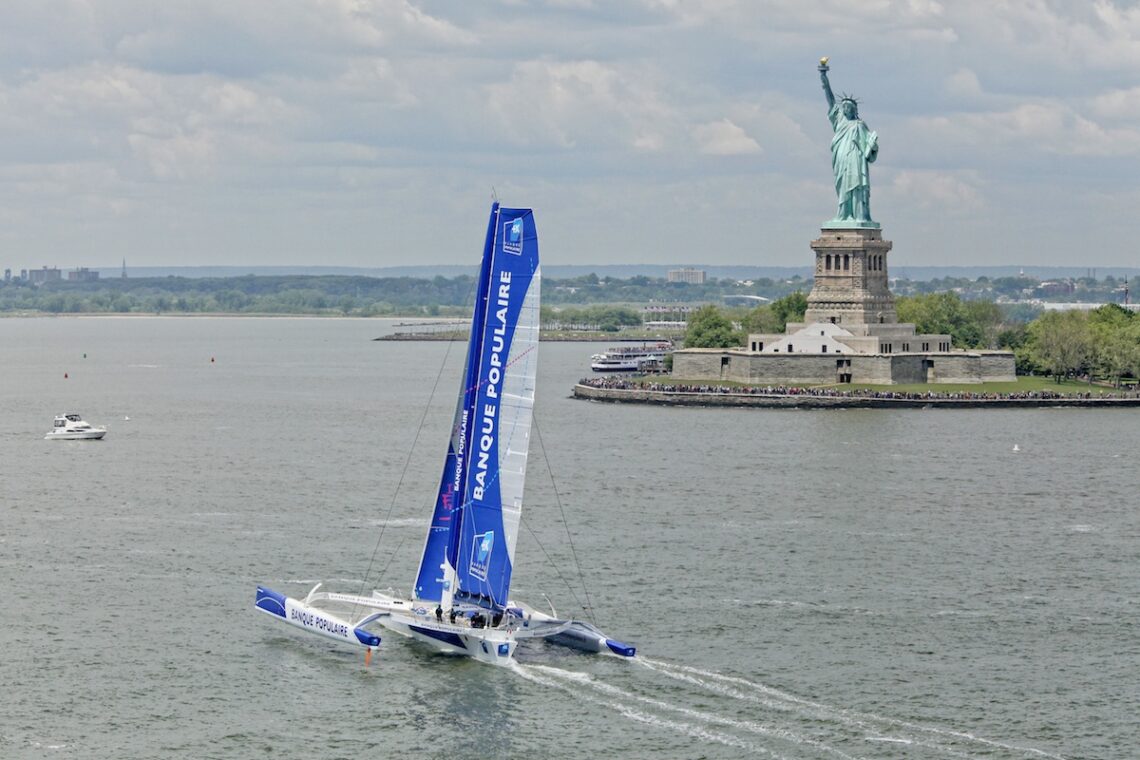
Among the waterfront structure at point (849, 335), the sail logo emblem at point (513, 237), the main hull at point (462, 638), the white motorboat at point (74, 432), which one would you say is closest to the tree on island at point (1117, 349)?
the waterfront structure at point (849, 335)

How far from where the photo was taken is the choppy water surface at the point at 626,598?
3806cm

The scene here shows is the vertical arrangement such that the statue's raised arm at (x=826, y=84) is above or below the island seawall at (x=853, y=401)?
above

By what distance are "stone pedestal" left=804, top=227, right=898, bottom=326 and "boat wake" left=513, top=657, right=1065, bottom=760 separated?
286 feet

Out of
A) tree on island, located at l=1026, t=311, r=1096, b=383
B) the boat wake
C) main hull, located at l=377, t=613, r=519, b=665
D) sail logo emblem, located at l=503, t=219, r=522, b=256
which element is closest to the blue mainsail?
sail logo emblem, located at l=503, t=219, r=522, b=256

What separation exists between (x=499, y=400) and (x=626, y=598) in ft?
27.0

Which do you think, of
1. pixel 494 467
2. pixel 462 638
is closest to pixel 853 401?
pixel 494 467

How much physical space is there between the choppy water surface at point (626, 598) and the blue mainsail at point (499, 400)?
2326 mm

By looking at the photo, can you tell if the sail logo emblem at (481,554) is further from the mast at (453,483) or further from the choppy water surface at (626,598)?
the choppy water surface at (626,598)

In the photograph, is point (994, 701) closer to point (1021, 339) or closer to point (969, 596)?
point (969, 596)

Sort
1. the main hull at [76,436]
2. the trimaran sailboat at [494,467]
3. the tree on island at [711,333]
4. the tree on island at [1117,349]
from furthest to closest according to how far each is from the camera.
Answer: the tree on island at [711,333]
the tree on island at [1117,349]
the main hull at [76,436]
the trimaran sailboat at [494,467]

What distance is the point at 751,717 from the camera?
127 feet

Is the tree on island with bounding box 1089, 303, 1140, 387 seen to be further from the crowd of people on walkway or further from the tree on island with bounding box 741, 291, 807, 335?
the tree on island with bounding box 741, 291, 807, 335

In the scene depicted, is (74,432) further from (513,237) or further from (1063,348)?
(1063,348)

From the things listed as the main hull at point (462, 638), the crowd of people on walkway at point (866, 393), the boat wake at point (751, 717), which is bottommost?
the boat wake at point (751, 717)
